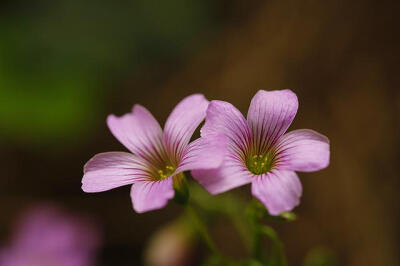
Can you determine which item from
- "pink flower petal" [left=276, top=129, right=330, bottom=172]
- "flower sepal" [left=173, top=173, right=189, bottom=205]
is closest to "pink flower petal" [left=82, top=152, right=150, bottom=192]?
"flower sepal" [left=173, top=173, right=189, bottom=205]

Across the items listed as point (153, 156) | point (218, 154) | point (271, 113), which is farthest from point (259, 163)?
point (153, 156)

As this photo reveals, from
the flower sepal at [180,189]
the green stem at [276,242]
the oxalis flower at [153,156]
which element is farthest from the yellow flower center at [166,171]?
the green stem at [276,242]
